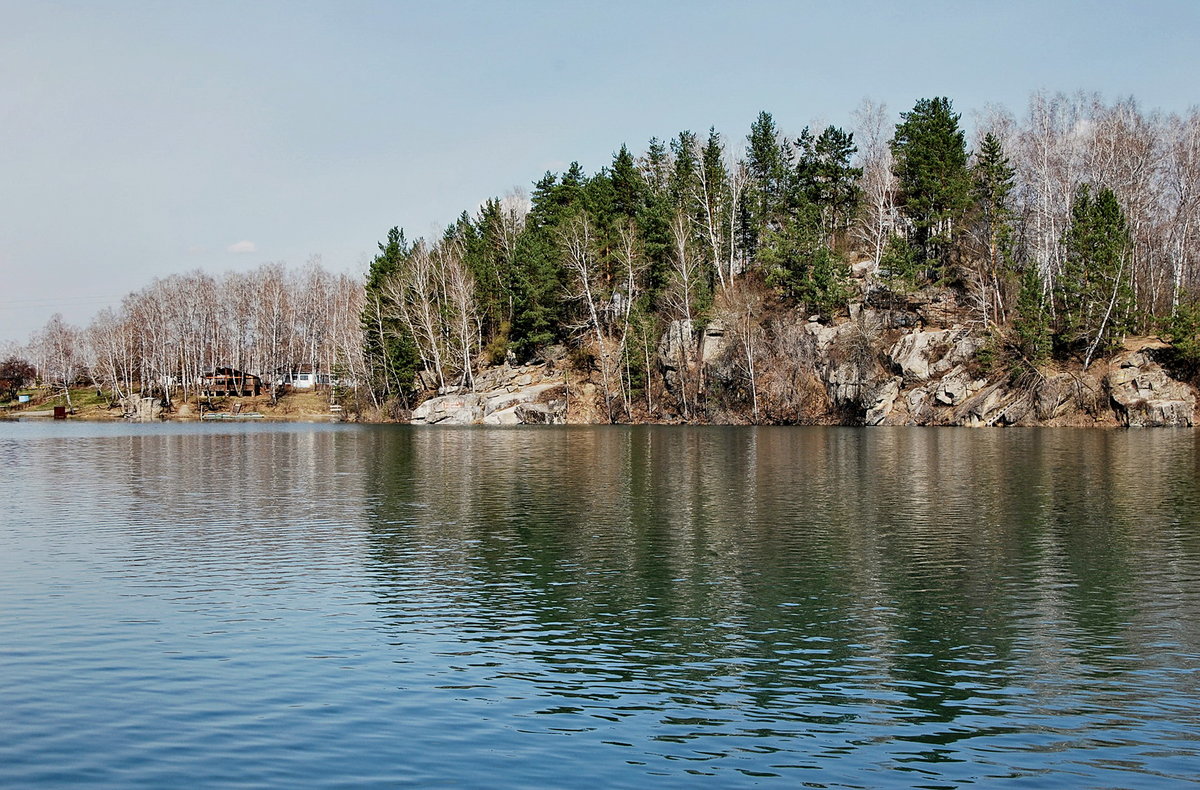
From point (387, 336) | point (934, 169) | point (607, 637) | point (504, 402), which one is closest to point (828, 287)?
point (934, 169)

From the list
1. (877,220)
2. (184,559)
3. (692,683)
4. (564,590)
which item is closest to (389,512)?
(184,559)

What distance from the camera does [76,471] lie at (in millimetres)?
56094

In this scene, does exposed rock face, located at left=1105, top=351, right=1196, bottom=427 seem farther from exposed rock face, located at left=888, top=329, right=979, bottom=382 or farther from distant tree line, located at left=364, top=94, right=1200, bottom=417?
exposed rock face, located at left=888, top=329, right=979, bottom=382

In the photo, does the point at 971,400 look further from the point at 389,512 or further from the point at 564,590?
the point at 564,590

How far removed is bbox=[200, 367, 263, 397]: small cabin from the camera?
6885 inches

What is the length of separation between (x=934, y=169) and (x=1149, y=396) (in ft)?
108

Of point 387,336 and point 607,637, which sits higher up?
point 387,336

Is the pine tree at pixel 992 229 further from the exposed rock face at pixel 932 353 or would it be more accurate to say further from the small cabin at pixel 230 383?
the small cabin at pixel 230 383

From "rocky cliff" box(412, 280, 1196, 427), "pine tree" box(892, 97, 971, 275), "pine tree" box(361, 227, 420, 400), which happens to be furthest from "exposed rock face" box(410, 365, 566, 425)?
"pine tree" box(892, 97, 971, 275)

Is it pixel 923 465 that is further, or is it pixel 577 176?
pixel 577 176

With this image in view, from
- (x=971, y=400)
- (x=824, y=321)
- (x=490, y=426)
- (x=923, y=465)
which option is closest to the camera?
(x=923, y=465)

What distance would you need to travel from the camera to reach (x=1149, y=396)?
287 feet

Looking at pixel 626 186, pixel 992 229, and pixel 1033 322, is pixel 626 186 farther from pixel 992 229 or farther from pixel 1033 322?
pixel 1033 322

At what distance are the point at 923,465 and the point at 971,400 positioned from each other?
4543cm
